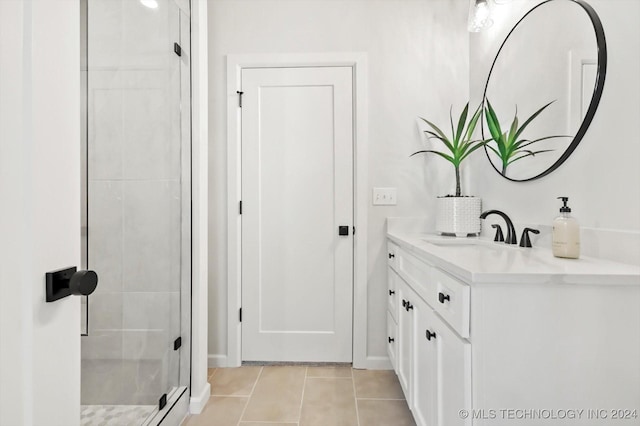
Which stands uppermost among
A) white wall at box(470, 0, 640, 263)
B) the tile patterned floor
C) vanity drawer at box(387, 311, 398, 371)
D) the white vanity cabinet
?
white wall at box(470, 0, 640, 263)

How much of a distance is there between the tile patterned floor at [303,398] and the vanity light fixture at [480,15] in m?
2.11

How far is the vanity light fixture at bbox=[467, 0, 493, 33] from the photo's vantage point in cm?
187

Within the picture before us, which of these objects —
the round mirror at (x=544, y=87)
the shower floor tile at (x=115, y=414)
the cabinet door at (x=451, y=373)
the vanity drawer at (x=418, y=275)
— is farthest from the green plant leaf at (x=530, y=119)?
the shower floor tile at (x=115, y=414)

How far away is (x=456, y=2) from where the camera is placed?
2.26 meters

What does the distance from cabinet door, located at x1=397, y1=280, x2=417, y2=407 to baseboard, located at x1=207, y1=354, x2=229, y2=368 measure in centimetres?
116

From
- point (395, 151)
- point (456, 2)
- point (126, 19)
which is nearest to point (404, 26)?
point (456, 2)

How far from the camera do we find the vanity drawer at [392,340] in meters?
1.92

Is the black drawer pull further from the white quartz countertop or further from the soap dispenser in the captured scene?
the soap dispenser

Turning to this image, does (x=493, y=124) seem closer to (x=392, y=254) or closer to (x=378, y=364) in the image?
(x=392, y=254)

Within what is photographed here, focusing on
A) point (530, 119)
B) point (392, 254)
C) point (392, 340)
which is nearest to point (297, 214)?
point (392, 254)

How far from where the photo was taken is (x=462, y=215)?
199cm

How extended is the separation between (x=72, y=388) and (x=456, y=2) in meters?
2.72

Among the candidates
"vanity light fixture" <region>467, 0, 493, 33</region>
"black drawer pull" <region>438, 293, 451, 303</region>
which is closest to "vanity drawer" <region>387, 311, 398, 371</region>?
"black drawer pull" <region>438, 293, 451, 303</region>

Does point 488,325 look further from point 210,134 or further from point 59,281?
point 210,134
